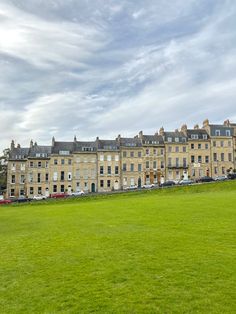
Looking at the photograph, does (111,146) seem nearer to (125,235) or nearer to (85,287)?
(125,235)

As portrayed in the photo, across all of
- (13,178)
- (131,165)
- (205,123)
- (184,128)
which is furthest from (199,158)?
(13,178)

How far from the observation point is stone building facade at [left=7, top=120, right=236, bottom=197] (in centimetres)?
9525

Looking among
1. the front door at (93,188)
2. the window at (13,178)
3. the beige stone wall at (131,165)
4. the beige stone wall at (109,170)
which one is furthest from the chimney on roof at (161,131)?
the window at (13,178)

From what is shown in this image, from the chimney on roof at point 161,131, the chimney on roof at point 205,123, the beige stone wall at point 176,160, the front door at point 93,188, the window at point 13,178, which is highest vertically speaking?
the chimney on roof at point 205,123

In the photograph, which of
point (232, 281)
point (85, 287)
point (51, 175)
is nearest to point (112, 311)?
point (85, 287)

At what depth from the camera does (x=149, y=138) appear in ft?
327

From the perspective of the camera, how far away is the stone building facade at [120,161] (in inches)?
3750

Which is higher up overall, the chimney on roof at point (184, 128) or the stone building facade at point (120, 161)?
the chimney on roof at point (184, 128)

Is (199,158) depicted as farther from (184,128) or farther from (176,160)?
(184,128)

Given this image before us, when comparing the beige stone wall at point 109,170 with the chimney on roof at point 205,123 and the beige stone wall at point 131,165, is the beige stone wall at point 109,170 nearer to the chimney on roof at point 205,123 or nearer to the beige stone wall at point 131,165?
the beige stone wall at point 131,165

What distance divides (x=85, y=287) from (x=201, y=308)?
3.24 m

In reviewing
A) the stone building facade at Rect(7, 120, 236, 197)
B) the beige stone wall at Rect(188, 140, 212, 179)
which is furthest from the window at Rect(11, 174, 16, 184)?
the beige stone wall at Rect(188, 140, 212, 179)

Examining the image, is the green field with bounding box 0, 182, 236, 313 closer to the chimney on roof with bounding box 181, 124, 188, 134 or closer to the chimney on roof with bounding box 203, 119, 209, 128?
the chimney on roof with bounding box 181, 124, 188, 134

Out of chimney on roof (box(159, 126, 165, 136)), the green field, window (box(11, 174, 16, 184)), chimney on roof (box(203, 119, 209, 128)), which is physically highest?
chimney on roof (box(203, 119, 209, 128))
